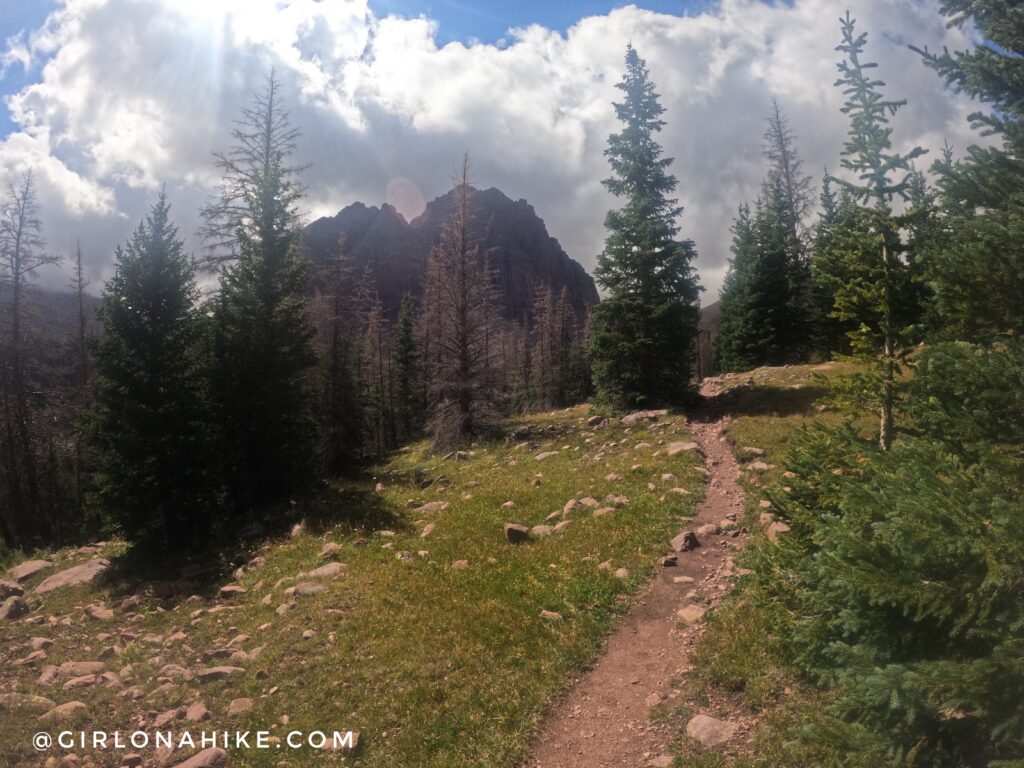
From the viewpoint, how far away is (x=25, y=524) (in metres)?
25.5

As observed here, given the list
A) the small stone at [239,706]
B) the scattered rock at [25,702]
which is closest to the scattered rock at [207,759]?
the small stone at [239,706]

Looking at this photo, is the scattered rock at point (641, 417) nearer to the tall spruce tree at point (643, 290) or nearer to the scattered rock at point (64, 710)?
the tall spruce tree at point (643, 290)

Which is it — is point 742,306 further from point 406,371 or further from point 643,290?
point 406,371

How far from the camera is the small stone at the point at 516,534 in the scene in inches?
514

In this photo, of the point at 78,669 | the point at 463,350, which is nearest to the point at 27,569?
the point at 78,669

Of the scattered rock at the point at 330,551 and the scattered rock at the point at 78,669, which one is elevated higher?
the scattered rock at the point at 330,551

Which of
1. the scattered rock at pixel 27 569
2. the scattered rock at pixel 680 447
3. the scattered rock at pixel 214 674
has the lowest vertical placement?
the scattered rock at pixel 27 569

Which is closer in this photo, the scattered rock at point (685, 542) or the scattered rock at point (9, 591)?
the scattered rock at point (685, 542)

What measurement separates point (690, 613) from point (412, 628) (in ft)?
15.0

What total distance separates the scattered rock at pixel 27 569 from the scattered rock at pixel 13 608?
346cm

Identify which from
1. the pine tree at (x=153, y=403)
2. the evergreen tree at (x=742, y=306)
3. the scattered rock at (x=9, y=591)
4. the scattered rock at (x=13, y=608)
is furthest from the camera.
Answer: the evergreen tree at (x=742, y=306)

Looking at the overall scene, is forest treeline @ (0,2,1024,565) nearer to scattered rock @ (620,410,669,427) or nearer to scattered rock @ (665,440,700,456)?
scattered rock @ (620,410,669,427)

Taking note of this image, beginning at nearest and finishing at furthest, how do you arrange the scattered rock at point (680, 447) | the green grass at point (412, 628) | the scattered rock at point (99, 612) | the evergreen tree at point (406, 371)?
the green grass at point (412, 628) < the scattered rock at point (99, 612) < the scattered rock at point (680, 447) < the evergreen tree at point (406, 371)

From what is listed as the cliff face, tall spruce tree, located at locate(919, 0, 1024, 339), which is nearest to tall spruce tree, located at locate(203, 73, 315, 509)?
tall spruce tree, located at locate(919, 0, 1024, 339)
